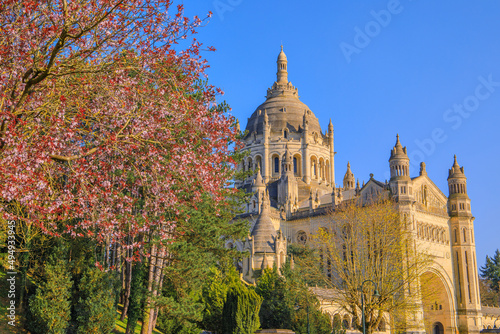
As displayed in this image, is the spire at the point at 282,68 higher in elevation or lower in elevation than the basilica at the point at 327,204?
higher

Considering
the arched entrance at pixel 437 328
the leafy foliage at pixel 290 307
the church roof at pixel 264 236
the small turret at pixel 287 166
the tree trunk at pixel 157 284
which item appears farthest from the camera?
the small turret at pixel 287 166

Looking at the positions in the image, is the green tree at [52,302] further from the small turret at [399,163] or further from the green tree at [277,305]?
the small turret at [399,163]

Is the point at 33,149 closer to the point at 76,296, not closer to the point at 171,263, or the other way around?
the point at 76,296

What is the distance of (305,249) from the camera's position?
58031 mm

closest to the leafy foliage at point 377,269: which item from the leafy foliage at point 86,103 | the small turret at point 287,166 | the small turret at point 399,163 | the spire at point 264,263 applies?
the spire at point 264,263

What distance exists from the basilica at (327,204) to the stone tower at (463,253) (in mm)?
113

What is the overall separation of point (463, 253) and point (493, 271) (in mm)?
44875

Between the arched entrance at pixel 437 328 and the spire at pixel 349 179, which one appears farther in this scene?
the spire at pixel 349 179

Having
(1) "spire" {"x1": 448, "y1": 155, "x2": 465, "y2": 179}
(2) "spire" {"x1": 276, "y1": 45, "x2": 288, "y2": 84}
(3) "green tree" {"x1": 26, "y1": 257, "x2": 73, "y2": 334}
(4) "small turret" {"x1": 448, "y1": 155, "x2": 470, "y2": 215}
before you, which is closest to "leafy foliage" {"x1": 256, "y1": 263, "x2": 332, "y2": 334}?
(3) "green tree" {"x1": 26, "y1": 257, "x2": 73, "y2": 334}

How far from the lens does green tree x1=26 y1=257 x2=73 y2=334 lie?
20672 mm

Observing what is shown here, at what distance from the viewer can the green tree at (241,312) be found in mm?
26375

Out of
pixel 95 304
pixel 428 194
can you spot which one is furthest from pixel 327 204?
pixel 95 304

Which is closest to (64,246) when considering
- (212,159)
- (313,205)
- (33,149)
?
(212,159)

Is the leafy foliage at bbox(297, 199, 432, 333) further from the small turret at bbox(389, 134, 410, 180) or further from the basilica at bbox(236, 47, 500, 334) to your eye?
the small turret at bbox(389, 134, 410, 180)
